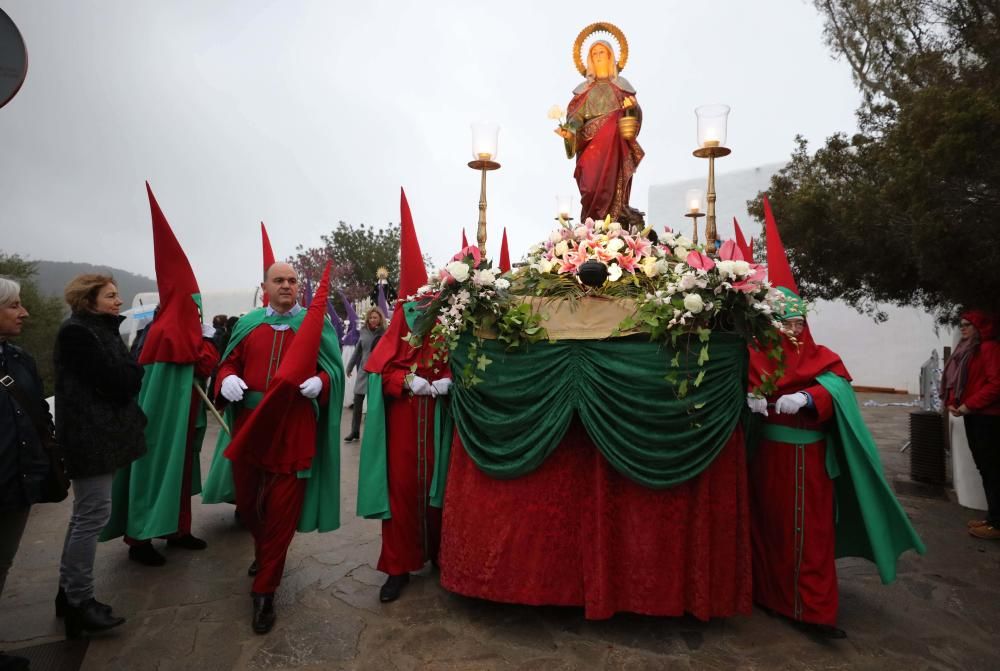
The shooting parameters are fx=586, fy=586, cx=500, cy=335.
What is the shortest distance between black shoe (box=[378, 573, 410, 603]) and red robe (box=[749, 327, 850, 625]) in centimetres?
212

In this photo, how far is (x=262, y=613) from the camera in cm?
316

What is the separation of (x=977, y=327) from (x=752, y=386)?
10.2 feet

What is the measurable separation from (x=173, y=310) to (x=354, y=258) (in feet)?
39.4

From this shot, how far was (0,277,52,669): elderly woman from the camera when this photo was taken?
8.20 ft

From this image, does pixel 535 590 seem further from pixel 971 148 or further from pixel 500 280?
pixel 971 148

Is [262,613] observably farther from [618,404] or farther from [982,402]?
[982,402]

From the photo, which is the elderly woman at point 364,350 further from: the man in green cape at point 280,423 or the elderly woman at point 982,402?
the elderly woman at point 982,402

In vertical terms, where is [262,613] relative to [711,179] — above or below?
below

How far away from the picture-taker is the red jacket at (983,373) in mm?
4668

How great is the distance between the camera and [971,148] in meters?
3.40

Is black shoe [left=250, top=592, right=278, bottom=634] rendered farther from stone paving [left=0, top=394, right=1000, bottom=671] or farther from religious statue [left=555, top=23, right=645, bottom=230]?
religious statue [left=555, top=23, right=645, bottom=230]

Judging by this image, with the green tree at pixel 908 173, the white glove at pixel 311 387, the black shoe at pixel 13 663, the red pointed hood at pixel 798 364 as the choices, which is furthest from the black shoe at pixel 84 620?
the green tree at pixel 908 173

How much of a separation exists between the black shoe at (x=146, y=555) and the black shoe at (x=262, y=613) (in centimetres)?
124

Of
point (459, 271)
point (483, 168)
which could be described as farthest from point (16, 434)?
point (483, 168)
